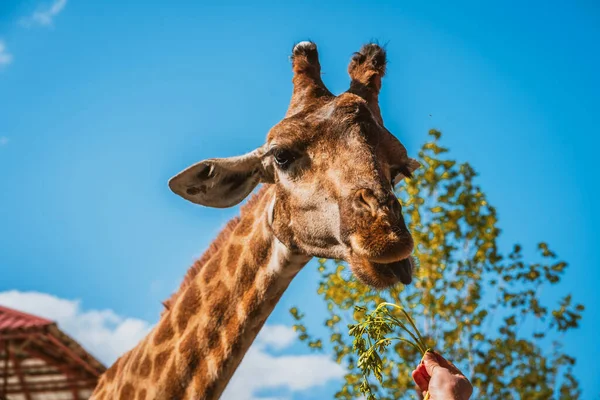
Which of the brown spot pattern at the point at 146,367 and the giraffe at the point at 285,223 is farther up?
the giraffe at the point at 285,223

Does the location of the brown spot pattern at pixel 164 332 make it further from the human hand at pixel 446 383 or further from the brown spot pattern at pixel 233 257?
the human hand at pixel 446 383

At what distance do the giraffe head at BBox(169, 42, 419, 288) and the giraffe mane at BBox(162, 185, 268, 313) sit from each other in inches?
22.1

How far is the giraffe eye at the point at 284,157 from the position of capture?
440 centimetres

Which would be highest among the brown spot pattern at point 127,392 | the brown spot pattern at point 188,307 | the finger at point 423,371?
the brown spot pattern at point 188,307

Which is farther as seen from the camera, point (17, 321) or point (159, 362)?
point (17, 321)

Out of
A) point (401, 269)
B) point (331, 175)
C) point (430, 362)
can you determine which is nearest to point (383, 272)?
point (401, 269)

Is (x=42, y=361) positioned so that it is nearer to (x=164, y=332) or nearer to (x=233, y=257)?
(x=164, y=332)

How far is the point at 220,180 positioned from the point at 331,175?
3.40 feet

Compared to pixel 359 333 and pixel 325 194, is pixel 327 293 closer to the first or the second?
pixel 325 194

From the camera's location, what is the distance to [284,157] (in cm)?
443

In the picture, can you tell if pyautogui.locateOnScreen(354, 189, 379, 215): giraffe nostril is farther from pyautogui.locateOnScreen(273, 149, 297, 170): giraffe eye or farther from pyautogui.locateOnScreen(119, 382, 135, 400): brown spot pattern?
pyautogui.locateOnScreen(119, 382, 135, 400): brown spot pattern

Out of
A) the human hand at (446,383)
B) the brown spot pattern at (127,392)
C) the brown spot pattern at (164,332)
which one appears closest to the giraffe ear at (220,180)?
the brown spot pattern at (164,332)

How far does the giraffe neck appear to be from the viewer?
455 cm

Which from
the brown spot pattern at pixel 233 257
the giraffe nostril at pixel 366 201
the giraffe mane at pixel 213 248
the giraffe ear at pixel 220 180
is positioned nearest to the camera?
the giraffe nostril at pixel 366 201
